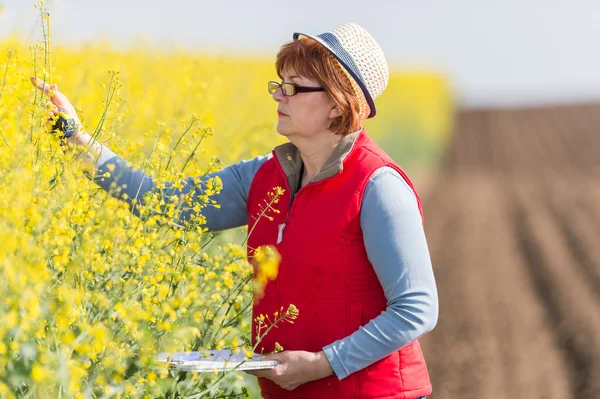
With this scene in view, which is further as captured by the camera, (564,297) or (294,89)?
(564,297)

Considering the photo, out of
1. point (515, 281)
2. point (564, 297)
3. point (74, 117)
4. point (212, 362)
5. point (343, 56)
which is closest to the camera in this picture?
point (212, 362)

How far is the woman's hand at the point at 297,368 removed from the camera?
97.7 inches

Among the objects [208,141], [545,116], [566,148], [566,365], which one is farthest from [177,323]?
[545,116]

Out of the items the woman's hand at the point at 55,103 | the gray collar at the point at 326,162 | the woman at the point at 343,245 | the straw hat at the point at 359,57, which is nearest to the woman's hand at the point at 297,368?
the woman at the point at 343,245

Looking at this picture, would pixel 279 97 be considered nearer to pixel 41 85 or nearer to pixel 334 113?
pixel 334 113

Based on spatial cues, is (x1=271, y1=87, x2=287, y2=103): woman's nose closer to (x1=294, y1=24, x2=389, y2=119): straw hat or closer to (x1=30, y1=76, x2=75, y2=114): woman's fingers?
(x1=294, y1=24, x2=389, y2=119): straw hat

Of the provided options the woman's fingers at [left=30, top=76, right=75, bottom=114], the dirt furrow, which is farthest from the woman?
the dirt furrow

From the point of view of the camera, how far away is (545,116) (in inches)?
1328

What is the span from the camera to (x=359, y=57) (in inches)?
104

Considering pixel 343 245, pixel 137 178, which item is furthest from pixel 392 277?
pixel 137 178

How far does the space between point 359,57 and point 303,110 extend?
0.71ft

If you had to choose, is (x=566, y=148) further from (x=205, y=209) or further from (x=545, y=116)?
(x=205, y=209)

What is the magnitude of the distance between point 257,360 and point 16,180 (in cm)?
77

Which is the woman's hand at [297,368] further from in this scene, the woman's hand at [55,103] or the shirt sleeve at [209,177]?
the woman's hand at [55,103]
